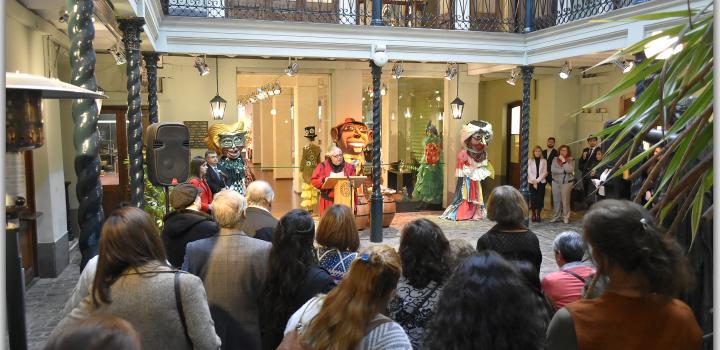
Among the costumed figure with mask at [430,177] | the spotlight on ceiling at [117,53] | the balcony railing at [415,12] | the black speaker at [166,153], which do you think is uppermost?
the balcony railing at [415,12]

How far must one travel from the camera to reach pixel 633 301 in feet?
5.44

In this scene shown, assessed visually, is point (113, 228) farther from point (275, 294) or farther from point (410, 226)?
point (410, 226)

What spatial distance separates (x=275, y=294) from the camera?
278 cm

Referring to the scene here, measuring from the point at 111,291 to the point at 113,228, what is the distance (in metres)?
0.22

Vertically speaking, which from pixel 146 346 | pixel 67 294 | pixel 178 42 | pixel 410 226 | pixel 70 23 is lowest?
pixel 67 294

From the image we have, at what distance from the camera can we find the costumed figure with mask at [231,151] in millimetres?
8602

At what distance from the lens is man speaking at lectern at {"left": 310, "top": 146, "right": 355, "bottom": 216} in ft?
31.8

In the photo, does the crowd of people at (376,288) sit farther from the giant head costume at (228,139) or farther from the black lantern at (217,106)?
the black lantern at (217,106)

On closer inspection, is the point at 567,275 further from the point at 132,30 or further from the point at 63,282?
the point at 63,282

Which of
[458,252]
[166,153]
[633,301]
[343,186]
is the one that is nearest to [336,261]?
[458,252]

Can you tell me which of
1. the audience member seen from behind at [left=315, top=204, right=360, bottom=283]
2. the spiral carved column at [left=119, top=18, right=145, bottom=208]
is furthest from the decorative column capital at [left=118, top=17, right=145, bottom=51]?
the audience member seen from behind at [left=315, top=204, right=360, bottom=283]

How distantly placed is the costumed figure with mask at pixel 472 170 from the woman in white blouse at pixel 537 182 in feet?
2.43

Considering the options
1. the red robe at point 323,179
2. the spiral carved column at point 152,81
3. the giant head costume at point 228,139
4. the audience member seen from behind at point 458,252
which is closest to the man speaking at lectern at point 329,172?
the red robe at point 323,179

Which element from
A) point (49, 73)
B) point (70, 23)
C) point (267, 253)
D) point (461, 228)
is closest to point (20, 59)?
point (49, 73)
